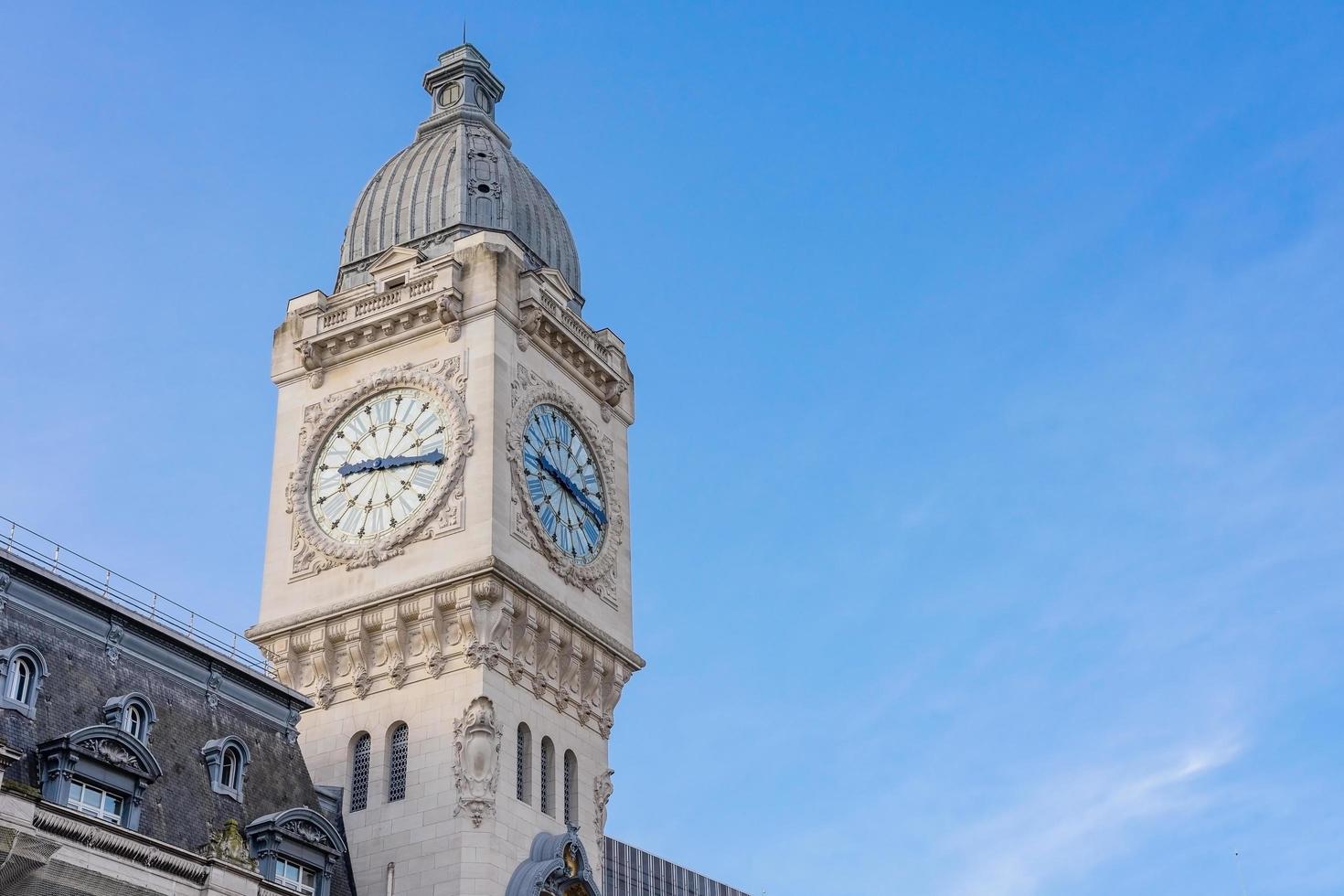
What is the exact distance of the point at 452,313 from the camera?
6600 cm

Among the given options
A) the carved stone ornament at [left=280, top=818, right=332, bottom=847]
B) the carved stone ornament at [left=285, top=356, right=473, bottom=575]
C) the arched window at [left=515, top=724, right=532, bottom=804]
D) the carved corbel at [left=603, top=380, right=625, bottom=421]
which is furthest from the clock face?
the carved stone ornament at [left=280, top=818, right=332, bottom=847]

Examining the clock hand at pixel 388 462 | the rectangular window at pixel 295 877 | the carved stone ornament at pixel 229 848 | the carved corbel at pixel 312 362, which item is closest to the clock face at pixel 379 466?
the clock hand at pixel 388 462

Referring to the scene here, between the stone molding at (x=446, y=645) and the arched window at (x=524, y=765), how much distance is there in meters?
1.44

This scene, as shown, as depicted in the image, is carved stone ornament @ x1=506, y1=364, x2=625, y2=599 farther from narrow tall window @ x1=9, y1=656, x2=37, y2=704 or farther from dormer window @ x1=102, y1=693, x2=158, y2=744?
narrow tall window @ x1=9, y1=656, x2=37, y2=704

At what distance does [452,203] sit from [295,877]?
1036 inches

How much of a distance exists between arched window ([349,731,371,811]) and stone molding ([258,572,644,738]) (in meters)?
1.41

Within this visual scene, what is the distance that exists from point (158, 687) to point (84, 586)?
3.63 meters

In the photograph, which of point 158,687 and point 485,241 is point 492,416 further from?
point 158,687

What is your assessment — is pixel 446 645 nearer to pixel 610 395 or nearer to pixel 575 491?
pixel 575 491

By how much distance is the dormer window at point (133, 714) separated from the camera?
50781mm

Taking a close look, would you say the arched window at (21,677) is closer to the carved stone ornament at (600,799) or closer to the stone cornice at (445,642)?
the stone cornice at (445,642)

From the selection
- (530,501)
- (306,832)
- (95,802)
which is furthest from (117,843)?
(530,501)

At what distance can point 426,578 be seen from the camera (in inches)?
2419

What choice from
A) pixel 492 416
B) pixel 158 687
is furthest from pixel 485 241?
pixel 158 687
